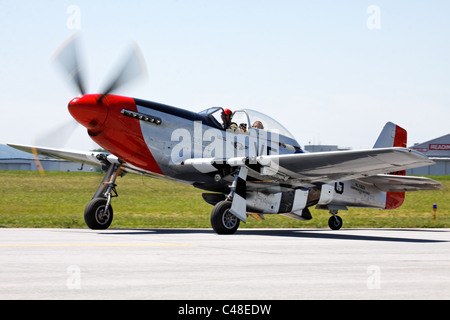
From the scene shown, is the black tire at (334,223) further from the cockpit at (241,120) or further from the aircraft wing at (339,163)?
the cockpit at (241,120)

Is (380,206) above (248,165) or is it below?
below

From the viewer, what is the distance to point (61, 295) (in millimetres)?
5414

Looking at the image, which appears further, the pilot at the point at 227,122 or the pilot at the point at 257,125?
the pilot at the point at 257,125

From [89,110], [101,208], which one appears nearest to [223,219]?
[101,208]

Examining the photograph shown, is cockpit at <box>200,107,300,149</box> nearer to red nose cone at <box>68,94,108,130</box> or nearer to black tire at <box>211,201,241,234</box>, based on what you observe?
black tire at <box>211,201,241,234</box>

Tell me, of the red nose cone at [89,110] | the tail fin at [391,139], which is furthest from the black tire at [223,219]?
the tail fin at [391,139]

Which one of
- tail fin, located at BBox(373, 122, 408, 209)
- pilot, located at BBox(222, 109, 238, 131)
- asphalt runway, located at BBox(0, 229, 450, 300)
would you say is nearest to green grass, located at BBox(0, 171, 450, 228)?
tail fin, located at BBox(373, 122, 408, 209)

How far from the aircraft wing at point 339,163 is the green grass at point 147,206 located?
5482 mm

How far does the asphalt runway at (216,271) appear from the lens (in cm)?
569

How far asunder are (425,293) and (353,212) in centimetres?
2677

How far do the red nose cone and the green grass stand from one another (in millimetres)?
4626

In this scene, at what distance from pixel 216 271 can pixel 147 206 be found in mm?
25074
